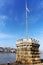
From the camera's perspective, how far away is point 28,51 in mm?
27250

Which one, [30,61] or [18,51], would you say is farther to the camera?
[18,51]

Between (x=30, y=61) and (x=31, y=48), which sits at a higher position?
(x=31, y=48)

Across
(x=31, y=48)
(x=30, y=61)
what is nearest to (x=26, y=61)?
(x=30, y=61)

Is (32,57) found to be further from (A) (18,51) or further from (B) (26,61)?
(A) (18,51)

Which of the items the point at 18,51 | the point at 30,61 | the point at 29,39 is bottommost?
the point at 30,61

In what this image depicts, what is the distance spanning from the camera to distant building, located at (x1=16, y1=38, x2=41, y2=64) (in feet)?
88.8

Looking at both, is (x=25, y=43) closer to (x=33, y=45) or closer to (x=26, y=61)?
(x=33, y=45)

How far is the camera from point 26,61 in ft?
89.2

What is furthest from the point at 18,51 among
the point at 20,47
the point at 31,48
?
the point at 31,48

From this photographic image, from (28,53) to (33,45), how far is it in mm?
1735

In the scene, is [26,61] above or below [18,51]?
below

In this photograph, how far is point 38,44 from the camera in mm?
28531

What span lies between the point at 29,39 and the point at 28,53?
2.51m

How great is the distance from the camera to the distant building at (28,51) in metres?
27.1
